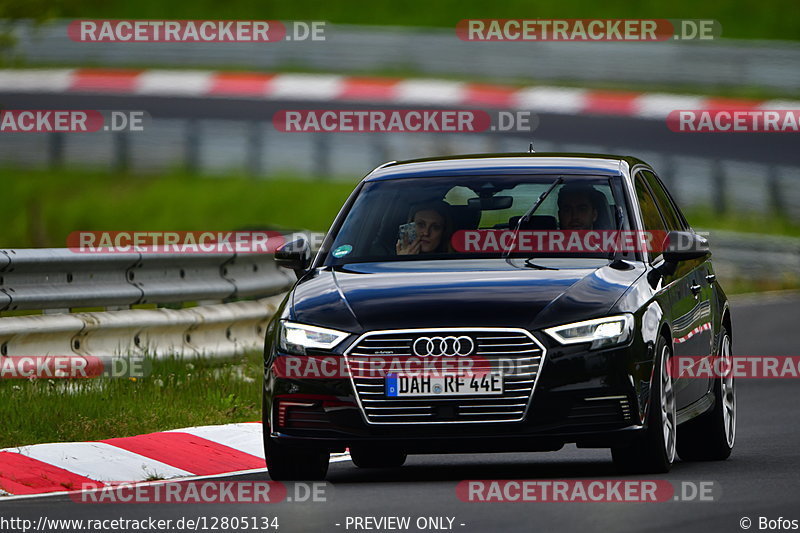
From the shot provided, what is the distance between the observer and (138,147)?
3328 cm

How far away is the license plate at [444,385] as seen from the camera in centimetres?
969

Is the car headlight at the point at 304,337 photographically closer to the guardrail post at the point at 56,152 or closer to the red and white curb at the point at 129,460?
the red and white curb at the point at 129,460

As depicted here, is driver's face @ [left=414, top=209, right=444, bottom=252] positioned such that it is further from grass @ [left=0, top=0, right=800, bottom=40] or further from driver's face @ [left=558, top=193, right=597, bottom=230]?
grass @ [left=0, top=0, right=800, bottom=40]

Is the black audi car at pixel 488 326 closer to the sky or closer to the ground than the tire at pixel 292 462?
closer to the sky

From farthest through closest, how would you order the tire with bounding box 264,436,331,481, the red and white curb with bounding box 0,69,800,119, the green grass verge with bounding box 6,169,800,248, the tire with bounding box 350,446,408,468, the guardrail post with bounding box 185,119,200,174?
the red and white curb with bounding box 0,69,800,119, the guardrail post with bounding box 185,119,200,174, the green grass verge with bounding box 6,169,800,248, the tire with bounding box 350,446,408,468, the tire with bounding box 264,436,331,481

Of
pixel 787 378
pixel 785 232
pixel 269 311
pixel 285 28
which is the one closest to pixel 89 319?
pixel 269 311

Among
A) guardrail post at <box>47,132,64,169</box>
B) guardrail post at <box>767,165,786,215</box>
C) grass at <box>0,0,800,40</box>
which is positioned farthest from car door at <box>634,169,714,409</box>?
grass at <box>0,0,800,40</box>

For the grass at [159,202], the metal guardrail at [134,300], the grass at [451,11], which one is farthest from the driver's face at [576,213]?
the grass at [451,11]

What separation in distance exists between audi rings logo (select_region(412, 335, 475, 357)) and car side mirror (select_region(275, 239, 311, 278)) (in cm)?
144

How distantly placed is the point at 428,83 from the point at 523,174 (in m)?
25.3

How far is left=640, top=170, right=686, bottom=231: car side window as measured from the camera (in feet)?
39.4

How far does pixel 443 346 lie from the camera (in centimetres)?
970

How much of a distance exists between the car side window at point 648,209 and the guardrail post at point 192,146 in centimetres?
2154

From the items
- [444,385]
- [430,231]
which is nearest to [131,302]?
[430,231]
